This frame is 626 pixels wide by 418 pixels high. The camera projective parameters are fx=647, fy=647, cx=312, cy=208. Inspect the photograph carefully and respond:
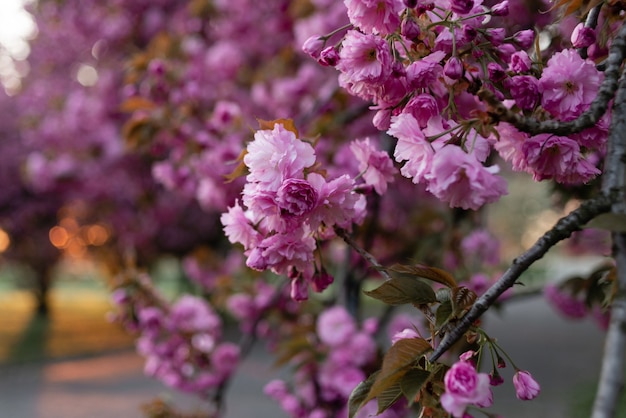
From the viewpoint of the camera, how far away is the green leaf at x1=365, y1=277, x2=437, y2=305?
36.8 inches

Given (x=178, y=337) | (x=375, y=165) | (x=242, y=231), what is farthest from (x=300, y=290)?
(x=178, y=337)

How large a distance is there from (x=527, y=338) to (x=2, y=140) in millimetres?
9289

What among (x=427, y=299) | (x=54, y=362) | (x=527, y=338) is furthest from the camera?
(x=527, y=338)

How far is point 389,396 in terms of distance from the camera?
927 millimetres

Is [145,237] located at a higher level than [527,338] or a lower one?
higher

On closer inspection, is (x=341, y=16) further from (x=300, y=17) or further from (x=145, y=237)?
(x=145, y=237)

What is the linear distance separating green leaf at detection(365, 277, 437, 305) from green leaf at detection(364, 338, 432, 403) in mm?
75

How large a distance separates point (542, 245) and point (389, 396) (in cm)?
31

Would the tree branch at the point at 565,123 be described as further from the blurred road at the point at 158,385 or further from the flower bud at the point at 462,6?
the blurred road at the point at 158,385

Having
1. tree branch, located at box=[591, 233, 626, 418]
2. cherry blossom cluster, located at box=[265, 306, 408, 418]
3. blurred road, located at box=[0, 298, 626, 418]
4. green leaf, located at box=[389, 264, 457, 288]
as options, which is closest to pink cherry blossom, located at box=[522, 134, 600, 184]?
green leaf, located at box=[389, 264, 457, 288]

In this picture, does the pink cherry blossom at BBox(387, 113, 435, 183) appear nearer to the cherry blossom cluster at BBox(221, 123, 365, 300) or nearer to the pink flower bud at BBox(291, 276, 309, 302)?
the cherry blossom cluster at BBox(221, 123, 365, 300)

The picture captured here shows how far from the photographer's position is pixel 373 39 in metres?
0.99

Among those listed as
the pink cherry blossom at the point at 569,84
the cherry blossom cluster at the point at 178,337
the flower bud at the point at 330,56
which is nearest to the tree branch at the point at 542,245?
the pink cherry blossom at the point at 569,84

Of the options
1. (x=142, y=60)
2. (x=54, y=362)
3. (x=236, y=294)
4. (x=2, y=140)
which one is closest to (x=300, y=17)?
(x=142, y=60)
